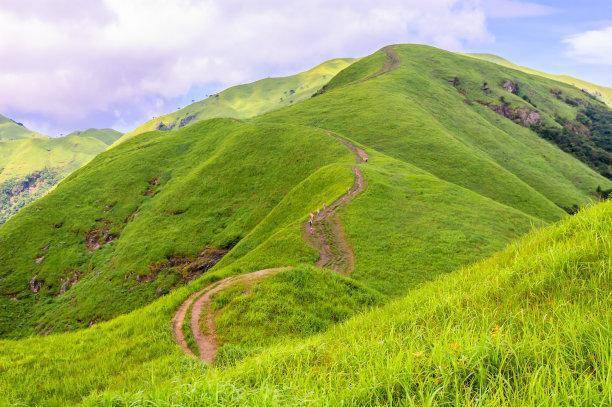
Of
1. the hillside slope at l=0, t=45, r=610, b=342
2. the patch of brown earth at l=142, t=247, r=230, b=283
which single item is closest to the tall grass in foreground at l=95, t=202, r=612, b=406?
the hillside slope at l=0, t=45, r=610, b=342

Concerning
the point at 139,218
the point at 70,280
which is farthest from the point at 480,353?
the point at 139,218

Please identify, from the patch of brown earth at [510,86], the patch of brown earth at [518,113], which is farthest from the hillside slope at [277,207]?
the patch of brown earth at [510,86]

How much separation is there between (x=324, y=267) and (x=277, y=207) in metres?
22.1

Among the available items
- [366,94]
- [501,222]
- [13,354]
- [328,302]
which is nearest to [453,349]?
[328,302]

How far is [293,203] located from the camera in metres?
50.9

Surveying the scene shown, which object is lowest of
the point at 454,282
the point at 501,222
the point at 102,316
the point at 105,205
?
the point at 102,316

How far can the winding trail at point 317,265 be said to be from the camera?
15742 mm

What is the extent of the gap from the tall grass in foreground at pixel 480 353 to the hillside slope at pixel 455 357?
0.02 m

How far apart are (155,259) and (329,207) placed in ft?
93.5

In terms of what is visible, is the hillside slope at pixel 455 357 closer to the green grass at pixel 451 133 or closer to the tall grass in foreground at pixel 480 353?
the tall grass in foreground at pixel 480 353

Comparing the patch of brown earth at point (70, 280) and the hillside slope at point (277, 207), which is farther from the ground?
the hillside slope at point (277, 207)

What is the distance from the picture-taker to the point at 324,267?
102 ft

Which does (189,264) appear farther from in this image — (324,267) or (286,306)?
(286,306)

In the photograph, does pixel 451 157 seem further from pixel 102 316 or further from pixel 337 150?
pixel 102 316
